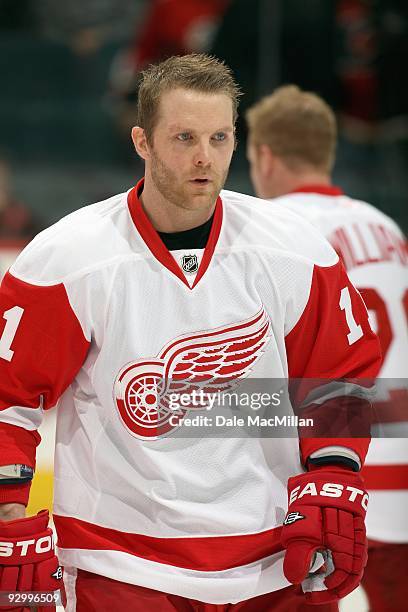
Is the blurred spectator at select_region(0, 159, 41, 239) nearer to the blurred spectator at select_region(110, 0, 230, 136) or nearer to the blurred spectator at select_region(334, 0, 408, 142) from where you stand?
the blurred spectator at select_region(110, 0, 230, 136)

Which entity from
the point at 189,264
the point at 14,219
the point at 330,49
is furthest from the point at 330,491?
the point at 330,49

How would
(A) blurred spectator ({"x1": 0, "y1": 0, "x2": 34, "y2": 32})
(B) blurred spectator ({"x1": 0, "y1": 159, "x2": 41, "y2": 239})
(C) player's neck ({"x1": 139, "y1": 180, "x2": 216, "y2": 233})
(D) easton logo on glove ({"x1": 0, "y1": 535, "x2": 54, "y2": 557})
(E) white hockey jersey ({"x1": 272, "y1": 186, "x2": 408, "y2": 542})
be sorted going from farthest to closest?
(A) blurred spectator ({"x1": 0, "y1": 0, "x2": 34, "y2": 32}) → (B) blurred spectator ({"x1": 0, "y1": 159, "x2": 41, "y2": 239}) → (E) white hockey jersey ({"x1": 272, "y1": 186, "x2": 408, "y2": 542}) → (C) player's neck ({"x1": 139, "y1": 180, "x2": 216, "y2": 233}) → (D) easton logo on glove ({"x1": 0, "y1": 535, "x2": 54, "y2": 557})

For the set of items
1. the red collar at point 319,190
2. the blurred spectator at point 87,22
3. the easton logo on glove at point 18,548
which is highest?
the blurred spectator at point 87,22

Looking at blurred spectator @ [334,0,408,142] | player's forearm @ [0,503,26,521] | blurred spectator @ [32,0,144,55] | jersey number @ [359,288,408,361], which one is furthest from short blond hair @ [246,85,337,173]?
blurred spectator @ [32,0,144,55]

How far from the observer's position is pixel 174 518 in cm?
166

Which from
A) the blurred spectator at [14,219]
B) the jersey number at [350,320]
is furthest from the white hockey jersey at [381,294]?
the blurred spectator at [14,219]

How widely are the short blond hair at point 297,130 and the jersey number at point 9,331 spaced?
1.18 metres

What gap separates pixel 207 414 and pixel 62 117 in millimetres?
Answer: 3624

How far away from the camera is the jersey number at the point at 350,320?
1.73m

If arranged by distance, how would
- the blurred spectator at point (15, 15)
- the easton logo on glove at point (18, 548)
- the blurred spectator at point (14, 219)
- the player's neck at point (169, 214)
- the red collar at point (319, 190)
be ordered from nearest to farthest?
the easton logo on glove at point (18, 548), the player's neck at point (169, 214), the red collar at point (319, 190), the blurred spectator at point (14, 219), the blurred spectator at point (15, 15)

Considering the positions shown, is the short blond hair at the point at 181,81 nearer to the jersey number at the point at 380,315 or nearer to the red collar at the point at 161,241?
the red collar at the point at 161,241

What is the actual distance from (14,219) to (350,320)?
111 inches

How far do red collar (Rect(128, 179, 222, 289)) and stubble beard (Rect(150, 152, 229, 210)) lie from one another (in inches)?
1.7

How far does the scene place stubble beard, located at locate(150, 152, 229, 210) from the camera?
5.46ft
